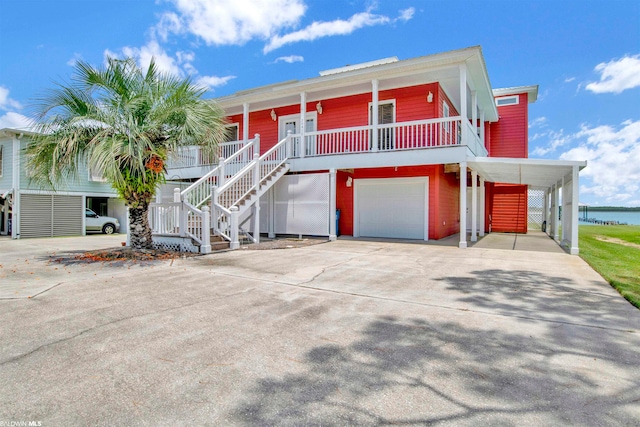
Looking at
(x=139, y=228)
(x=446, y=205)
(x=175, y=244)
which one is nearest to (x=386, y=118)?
(x=446, y=205)

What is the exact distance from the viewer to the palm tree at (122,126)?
7621mm

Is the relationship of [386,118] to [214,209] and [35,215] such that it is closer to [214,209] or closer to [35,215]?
[214,209]

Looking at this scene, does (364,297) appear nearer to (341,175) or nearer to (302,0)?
(341,175)

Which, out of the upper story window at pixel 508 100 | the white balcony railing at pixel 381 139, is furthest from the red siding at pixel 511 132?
the white balcony railing at pixel 381 139

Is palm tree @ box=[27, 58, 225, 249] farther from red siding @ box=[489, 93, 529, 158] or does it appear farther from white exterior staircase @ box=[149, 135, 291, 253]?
red siding @ box=[489, 93, 529, 158]

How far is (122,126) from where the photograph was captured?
807 centimetres

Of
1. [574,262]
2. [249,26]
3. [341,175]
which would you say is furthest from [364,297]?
[249,26]

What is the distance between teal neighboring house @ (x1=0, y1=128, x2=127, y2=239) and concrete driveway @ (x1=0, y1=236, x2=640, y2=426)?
13367 mm

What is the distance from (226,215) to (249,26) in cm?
946

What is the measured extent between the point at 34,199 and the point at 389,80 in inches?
678

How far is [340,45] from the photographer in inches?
704

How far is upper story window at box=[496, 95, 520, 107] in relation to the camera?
16609 millimetres

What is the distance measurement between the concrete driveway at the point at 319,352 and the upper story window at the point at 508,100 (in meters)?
13.7

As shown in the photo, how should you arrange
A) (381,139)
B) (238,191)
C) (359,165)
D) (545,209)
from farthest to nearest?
(545,209)
(381,139)
(359,165)
(238,191)
